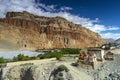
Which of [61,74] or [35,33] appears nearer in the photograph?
[61,74]

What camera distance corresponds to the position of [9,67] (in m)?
40.8

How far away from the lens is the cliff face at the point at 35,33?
515ft

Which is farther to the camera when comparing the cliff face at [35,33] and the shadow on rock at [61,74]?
the cliff face at [35,33]

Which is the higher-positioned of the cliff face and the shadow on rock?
the cliff face

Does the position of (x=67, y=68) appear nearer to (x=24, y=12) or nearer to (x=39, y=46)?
(x=39, y=46)

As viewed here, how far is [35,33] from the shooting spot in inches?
7028

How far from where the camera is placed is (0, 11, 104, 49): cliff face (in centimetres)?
15700

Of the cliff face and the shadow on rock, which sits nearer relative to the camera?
the shadow on rock

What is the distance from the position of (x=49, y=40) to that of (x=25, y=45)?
94.0 feet

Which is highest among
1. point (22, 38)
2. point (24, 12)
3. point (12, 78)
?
point (24, 12)

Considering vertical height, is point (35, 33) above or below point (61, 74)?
above

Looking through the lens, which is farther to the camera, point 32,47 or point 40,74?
point 32,47

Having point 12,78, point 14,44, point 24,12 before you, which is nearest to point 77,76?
point 12,78

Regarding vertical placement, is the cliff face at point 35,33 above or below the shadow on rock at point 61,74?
above
